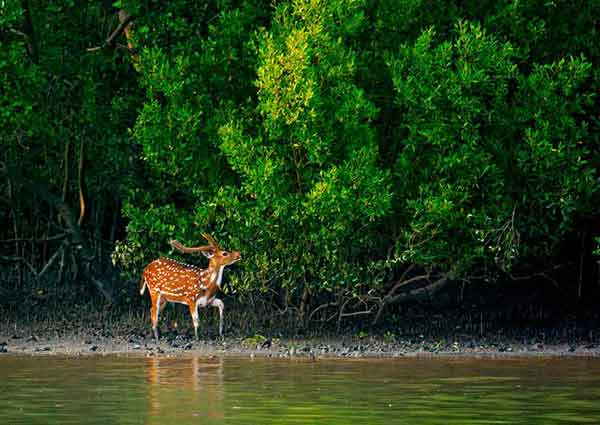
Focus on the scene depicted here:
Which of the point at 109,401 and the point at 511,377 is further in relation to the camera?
the point at 511,377

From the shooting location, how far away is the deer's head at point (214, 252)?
21969 millimetres

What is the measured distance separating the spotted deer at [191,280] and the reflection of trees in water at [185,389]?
2.48 meters

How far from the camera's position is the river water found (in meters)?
13.2

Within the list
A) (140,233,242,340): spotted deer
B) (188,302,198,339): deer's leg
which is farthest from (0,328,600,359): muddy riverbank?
(140,233,242,340): spotted deer

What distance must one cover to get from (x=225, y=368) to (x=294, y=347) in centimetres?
304

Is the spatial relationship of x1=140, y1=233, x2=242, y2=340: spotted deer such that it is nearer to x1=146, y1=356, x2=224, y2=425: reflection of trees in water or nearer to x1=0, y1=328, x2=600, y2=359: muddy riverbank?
x1=0, y1=328, x2=600, y2=359: muddy riverbank

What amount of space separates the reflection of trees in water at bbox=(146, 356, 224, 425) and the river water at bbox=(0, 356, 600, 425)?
1 centimetres

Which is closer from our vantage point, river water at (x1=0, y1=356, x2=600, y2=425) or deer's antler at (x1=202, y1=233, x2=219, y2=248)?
river water at (x1=0, y1=356, x2=600, y2=425)

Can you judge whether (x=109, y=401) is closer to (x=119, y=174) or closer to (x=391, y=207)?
(x=391, y=207)

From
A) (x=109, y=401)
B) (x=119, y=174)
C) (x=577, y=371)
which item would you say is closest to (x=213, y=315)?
(x=119, y=174)

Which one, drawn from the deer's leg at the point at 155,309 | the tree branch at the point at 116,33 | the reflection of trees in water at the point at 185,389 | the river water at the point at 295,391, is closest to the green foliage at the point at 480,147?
the river water at the point at 295,391

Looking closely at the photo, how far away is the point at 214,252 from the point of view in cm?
2216

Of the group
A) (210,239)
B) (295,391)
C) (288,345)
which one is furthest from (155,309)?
(295,391)

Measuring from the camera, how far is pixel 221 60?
22.8 metres
